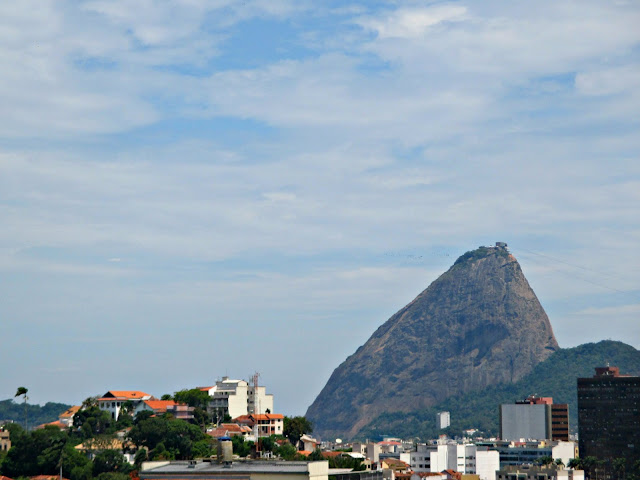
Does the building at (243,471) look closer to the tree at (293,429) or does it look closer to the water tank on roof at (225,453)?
the water tank on roof at (225,453)

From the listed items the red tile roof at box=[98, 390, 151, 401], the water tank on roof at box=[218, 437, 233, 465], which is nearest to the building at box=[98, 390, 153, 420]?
the red tile roof at box=[98, 390, 151, 401]

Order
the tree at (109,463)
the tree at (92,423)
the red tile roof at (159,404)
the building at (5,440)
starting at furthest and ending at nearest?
the red tile roof at (159,404) < the tree at (92,423) < the building at (5,440) < the tree at (109,463)

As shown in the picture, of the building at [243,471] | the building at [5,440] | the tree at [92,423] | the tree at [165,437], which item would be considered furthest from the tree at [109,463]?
the building at [243,471]

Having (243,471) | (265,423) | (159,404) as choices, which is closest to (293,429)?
(265,423)

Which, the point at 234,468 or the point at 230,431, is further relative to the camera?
the point at 230,431

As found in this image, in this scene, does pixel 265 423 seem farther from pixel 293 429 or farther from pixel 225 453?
pixel 225 453

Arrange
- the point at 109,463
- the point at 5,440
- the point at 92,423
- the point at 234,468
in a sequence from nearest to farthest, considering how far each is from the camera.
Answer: the point at 234,468 < the point at 109,463 < the point at 5,440 < the point at 92,423

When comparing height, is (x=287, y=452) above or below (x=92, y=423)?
below
